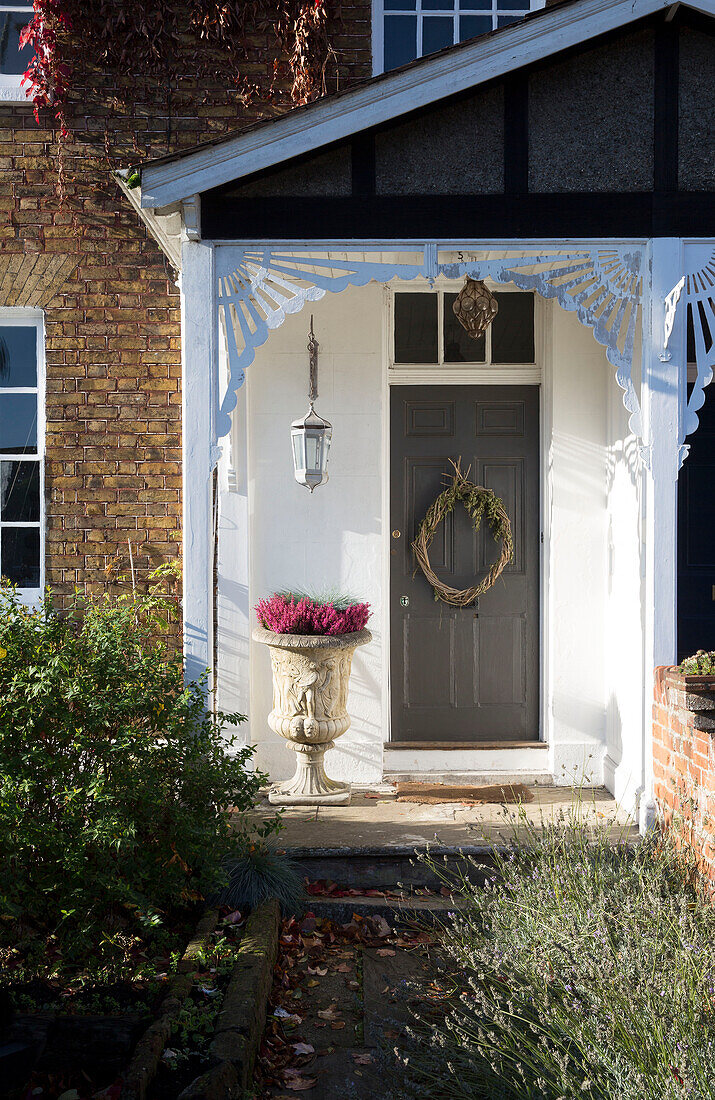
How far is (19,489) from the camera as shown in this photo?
656 centimetres

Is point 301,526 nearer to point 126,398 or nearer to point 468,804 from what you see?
point 126,398

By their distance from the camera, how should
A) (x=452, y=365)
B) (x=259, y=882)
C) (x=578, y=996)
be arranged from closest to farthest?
(x=578, y=996) < (x=259, y=882) < (x=452, y=365)

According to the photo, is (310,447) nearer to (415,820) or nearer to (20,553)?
(415,820)

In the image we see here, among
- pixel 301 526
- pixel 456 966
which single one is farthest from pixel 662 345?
pixel 456 966

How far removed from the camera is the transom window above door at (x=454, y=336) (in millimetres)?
6629

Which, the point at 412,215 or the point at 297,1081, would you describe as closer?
the point at 297,1081

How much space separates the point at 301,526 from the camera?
642 centimetres

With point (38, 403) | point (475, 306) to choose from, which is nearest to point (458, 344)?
point (475, 306)

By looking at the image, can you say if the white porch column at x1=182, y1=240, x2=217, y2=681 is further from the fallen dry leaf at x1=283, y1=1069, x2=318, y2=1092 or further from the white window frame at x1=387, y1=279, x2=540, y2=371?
the fallen dry leaf at x1=283, y1=1069, x2=318, y2=1092

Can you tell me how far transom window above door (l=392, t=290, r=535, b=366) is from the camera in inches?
261

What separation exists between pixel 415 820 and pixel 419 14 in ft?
16.9

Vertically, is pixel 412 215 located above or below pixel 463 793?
above

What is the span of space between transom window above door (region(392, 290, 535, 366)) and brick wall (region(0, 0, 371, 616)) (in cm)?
148

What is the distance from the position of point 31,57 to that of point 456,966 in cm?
599
